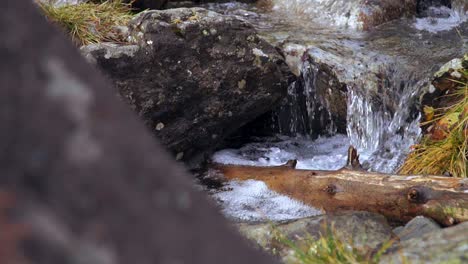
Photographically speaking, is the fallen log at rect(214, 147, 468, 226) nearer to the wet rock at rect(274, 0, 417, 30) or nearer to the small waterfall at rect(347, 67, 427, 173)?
the small waterfall at rect(347, 67, 427, 173)

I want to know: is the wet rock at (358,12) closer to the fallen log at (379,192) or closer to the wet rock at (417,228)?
the fallen log at (379,192)

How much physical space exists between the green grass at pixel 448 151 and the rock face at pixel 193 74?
1.83 meters

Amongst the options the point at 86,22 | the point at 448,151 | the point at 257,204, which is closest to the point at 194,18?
the point at 86,22

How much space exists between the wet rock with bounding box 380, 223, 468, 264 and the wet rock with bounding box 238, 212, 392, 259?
51 cm

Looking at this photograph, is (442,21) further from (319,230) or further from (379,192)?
(319,230)

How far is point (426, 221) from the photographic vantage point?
156 inches

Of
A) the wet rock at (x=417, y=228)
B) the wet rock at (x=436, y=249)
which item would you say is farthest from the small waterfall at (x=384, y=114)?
the wet rock at (x=436, y=249)

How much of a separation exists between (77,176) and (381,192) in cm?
402

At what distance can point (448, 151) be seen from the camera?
5.14 meters

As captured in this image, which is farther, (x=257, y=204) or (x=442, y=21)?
(x=442, y=21)

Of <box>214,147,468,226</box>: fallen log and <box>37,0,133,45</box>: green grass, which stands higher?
<box>37,0,133,45</box>: green grass

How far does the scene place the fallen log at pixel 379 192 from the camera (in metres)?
4.14

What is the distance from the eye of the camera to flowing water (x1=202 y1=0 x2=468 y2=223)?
258 inches

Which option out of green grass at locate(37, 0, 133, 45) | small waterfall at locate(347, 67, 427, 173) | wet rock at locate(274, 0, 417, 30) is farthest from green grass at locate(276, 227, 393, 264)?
wet rock at locate(274, 0, 417, 30)
